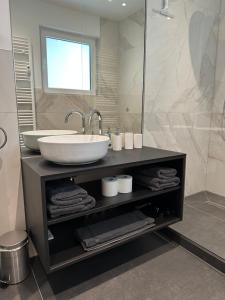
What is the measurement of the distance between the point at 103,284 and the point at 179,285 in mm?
452

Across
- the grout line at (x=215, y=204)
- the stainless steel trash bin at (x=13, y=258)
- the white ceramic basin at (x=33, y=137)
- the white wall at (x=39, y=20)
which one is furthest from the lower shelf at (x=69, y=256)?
the grout line at (x=215, y=204)

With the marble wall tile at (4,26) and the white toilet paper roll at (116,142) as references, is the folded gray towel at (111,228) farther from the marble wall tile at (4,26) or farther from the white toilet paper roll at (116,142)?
the marble wall tile at (4,26)

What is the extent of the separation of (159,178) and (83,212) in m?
0.59

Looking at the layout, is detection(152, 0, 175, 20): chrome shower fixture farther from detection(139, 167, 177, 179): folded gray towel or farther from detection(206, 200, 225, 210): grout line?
detection(206, 200, 225, 210): grout line

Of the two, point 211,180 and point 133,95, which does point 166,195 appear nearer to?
point 133,95

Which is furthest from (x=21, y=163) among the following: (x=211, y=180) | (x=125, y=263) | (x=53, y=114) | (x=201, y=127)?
(x=211, y=180)

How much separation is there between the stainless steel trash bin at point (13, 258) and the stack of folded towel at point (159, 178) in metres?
0.85

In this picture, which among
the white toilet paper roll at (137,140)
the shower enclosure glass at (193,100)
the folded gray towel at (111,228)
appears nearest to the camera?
the folded gray towel at (111,228)

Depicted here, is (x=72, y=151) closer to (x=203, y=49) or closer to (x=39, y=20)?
(x=39, y=20)

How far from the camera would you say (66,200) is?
1112 millimetres

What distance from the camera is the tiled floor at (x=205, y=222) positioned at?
162 cm

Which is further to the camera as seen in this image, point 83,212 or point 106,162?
point 106,162

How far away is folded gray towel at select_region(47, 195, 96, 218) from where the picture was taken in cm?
108

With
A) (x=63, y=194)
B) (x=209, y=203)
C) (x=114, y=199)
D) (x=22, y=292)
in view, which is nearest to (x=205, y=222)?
(x=209, y=203)
